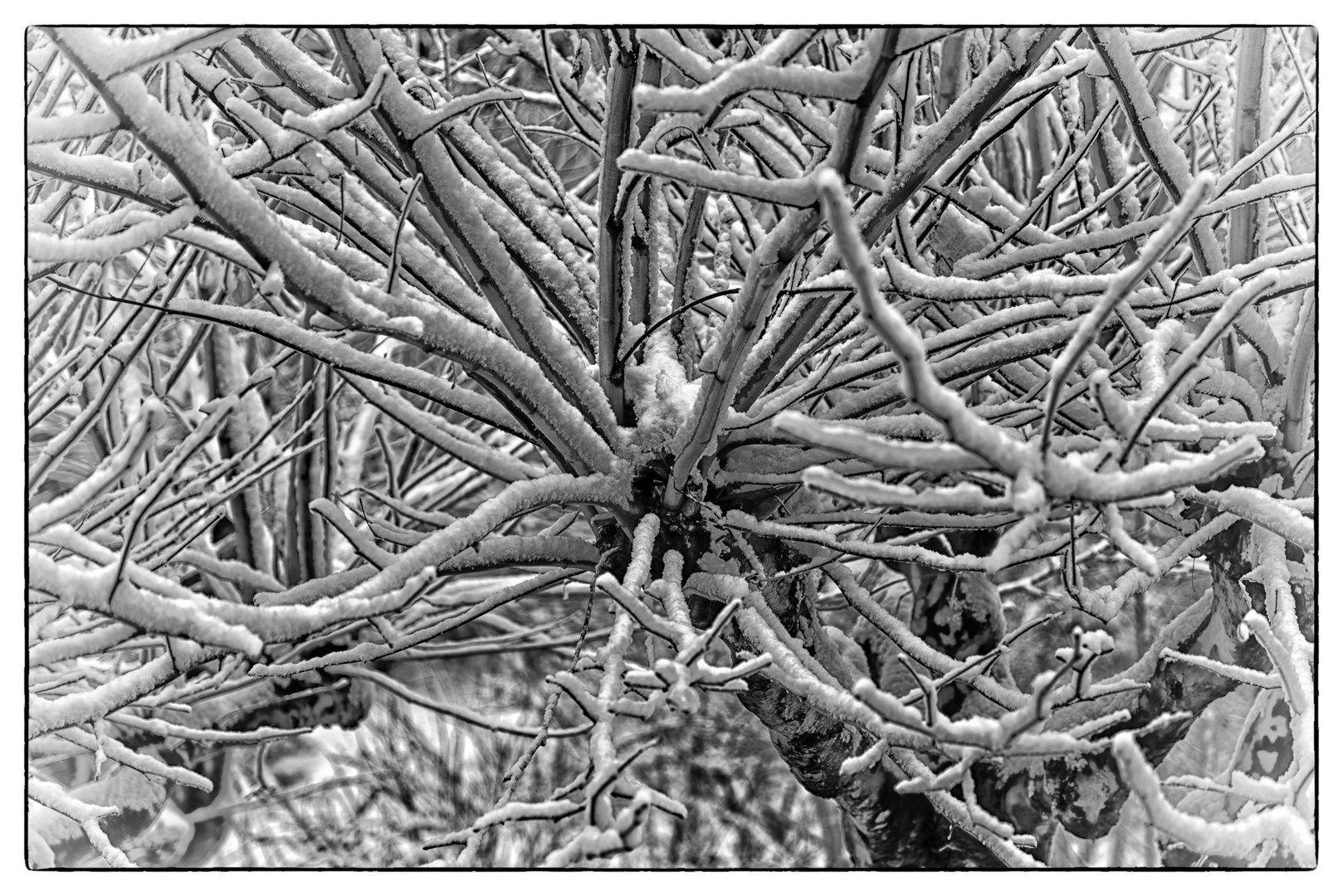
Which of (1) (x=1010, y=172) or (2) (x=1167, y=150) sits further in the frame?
(1) (x=1010, y=172)

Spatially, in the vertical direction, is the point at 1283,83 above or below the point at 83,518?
above

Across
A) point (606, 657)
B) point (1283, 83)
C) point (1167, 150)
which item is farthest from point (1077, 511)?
point (1283, 83)

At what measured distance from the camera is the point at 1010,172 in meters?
1.39

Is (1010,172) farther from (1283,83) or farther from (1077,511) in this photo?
(1077,511)

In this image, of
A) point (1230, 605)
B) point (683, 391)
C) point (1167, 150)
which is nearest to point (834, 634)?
point (1230, 605)

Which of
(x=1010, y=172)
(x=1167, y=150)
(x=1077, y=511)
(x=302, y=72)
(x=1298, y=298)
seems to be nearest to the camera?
(x=1077, y=511)

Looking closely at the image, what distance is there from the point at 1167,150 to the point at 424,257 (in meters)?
0.70

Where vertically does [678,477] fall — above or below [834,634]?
above

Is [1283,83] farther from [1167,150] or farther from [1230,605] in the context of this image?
[1230,605]

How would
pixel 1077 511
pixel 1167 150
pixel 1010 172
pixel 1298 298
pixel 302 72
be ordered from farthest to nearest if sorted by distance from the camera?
pixel 1010 172 → pixel 1298 298 → pixel 1167 150 → pixel 302 72 → pixel 1077 511

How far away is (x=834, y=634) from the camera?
4.57ft

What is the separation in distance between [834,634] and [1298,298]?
78cm

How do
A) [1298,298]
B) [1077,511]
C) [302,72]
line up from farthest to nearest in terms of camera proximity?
1. [1298,298]
2. [302,72]
3. [1077,511]

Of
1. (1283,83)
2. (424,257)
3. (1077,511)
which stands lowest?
(1077,511)
